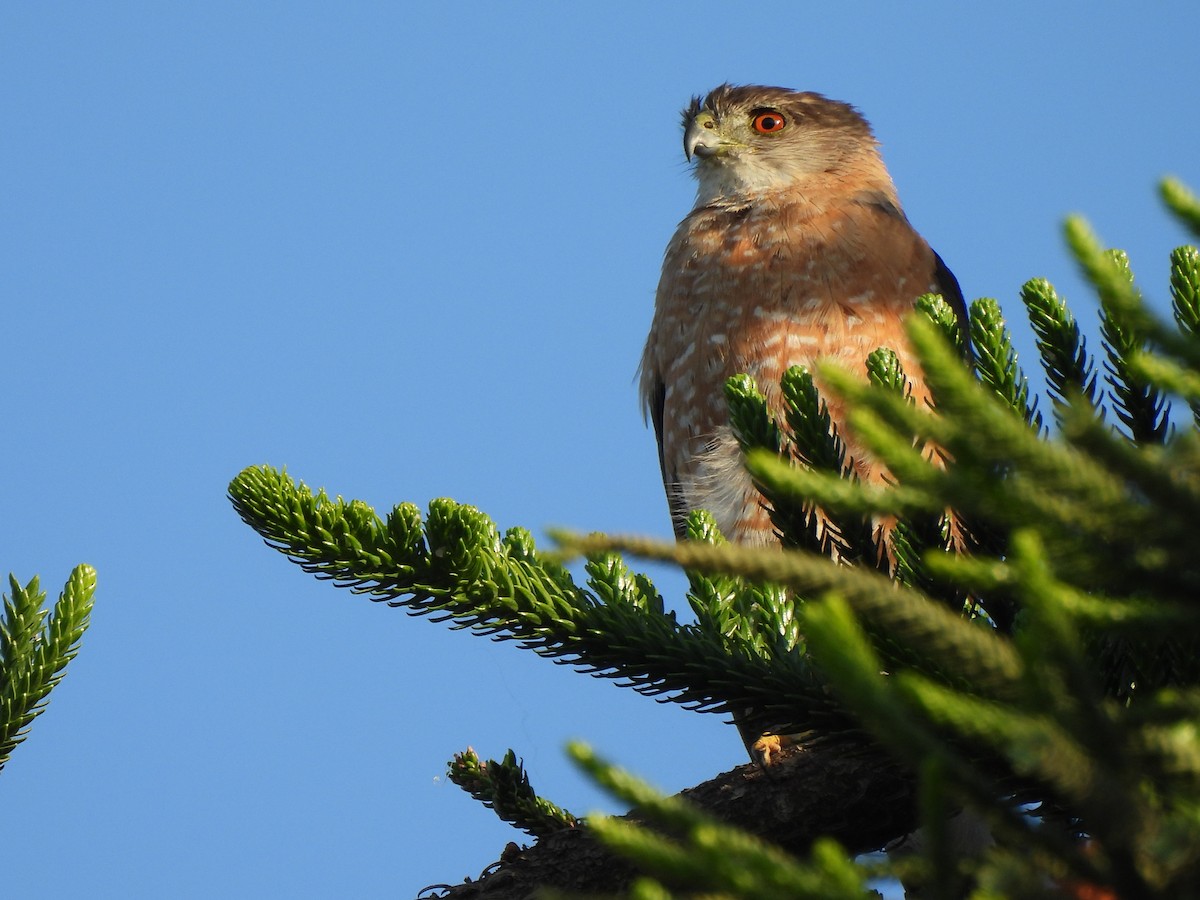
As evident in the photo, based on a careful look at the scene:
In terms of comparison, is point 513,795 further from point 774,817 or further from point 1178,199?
point 1178,199

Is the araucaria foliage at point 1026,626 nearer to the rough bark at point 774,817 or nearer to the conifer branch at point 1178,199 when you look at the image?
the conifer branch at point 1178,199

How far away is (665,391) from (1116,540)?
5198mm

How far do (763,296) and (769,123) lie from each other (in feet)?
6.29

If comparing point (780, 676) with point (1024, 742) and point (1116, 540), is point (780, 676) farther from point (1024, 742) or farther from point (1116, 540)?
point (1024, 742)

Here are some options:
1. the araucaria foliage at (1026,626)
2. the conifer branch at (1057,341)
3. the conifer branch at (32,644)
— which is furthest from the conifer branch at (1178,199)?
the conifer branch at (32,644)

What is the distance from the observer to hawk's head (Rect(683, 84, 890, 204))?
6707mm

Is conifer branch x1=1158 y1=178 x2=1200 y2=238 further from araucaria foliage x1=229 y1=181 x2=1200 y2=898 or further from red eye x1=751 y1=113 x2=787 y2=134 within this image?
red eye x1=751 y1=113 x2=787 y2=134

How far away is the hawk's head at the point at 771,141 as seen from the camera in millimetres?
6707

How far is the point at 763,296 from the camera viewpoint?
5652mm

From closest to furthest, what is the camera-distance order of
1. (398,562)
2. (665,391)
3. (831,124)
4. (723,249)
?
(398,562) → (723,249) → (665,391) → (831,124)

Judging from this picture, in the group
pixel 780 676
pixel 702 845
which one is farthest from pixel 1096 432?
pixel 780 676

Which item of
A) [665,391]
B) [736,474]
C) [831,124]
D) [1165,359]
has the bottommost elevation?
[1165,359]

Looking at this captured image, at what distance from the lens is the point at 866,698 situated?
3.31 feet

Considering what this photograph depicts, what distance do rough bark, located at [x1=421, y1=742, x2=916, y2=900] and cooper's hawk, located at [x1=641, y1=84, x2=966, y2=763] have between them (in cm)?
167
